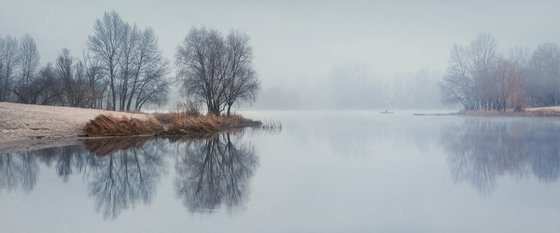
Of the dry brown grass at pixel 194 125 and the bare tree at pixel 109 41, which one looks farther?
the bare tree at pixel 109 41

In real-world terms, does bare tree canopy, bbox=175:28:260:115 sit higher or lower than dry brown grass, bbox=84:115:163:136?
higher

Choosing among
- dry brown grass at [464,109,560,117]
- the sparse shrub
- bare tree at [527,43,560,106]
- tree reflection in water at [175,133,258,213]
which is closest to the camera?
tree reflection in water at [175,133,258,213]

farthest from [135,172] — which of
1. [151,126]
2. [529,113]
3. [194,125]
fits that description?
[529,113]

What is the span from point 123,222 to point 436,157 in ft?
33.4

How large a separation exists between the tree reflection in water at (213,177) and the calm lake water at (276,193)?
3 cm

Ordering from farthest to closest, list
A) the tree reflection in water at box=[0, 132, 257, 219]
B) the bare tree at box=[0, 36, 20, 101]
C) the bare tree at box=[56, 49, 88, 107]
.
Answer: the bare tree at box=[0, 36, 20, 101] → the bare tree at box=[56, 49, 88, 107] → the tree reflection in water at box=[0, 132, 257, 219]

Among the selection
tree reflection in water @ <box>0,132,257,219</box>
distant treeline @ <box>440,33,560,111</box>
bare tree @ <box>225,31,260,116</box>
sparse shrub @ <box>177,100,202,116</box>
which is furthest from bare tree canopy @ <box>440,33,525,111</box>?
tree reflection in water @ <box>0,132,257,219</box>

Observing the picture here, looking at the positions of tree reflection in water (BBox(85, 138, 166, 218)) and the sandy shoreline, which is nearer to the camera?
tree reflection in water (BBox(85, 138, 166, 218))

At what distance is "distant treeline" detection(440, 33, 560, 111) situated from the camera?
55.9 meters

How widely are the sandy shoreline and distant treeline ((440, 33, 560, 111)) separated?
52.2 metres

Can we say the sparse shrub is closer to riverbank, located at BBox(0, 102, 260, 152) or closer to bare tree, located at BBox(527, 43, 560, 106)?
riverbank, located at BBox(0, 102, 260, 152)

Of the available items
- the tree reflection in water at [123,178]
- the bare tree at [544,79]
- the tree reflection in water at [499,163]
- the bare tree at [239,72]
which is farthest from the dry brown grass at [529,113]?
the tree reflection in water at [123,178]

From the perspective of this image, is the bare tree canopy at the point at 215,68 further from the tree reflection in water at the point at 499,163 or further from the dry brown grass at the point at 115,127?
the tree reflection in water at the point at 499,163

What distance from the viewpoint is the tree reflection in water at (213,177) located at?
6.73 m
